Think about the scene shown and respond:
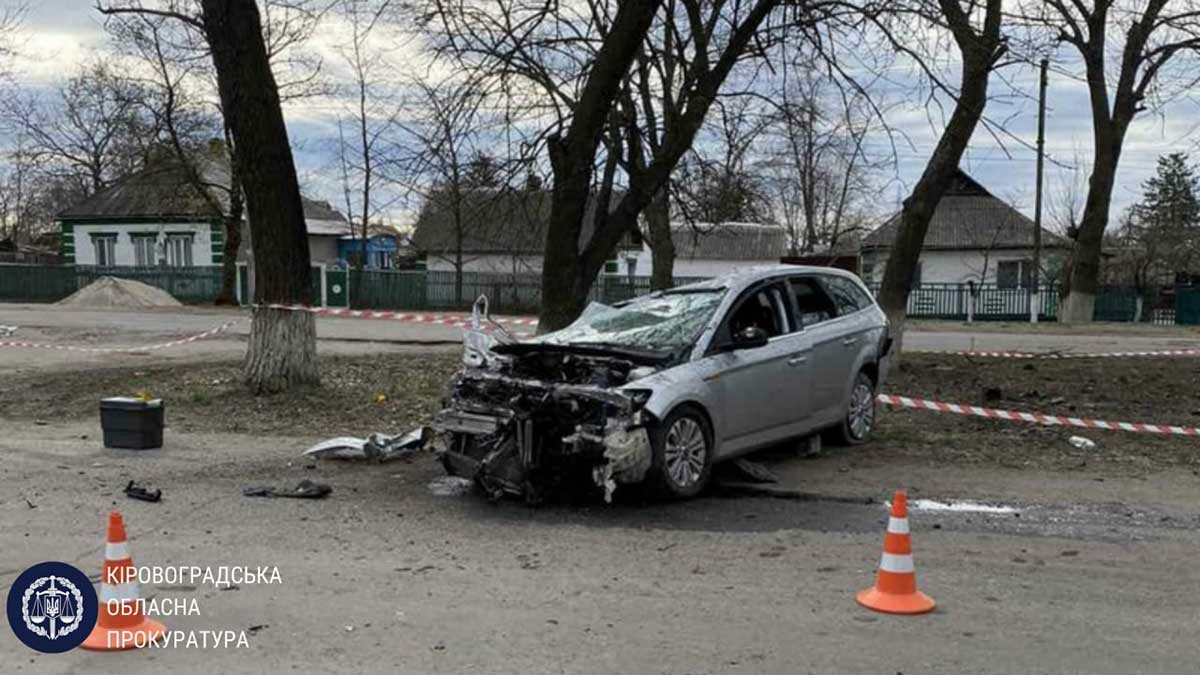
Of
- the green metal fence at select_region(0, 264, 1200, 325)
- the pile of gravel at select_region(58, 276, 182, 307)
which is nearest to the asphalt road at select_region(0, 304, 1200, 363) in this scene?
the pile of gravel at select_region(58, 276, 182, 307)

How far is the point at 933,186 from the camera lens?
13.1m

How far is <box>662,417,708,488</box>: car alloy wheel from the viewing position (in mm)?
7152

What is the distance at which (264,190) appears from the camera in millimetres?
11453

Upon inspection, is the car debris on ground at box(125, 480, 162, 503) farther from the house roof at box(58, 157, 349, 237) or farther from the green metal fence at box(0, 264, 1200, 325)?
the green metal fence at box(0, 264, 1200, 325)

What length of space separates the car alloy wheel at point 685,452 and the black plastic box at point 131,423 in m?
5.14

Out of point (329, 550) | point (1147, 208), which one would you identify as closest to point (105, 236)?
point (329, 550)

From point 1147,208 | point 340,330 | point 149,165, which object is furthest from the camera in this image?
point 1147,208

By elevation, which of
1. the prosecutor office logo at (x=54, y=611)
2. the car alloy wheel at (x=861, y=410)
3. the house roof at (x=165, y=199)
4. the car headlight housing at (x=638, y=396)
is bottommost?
the prosecutor office logo at (x=54, y=611)

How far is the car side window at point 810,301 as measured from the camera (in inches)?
352

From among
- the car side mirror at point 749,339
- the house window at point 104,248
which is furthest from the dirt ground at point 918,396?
the house window at point 104,248

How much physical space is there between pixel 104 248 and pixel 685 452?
47446mm

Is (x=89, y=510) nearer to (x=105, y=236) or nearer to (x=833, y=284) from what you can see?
(x=833, y=284)

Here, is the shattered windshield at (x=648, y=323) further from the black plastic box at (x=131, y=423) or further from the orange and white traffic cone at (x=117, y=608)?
the black plastic box at (x=131, y=423)

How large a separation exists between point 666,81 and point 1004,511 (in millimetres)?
8340
